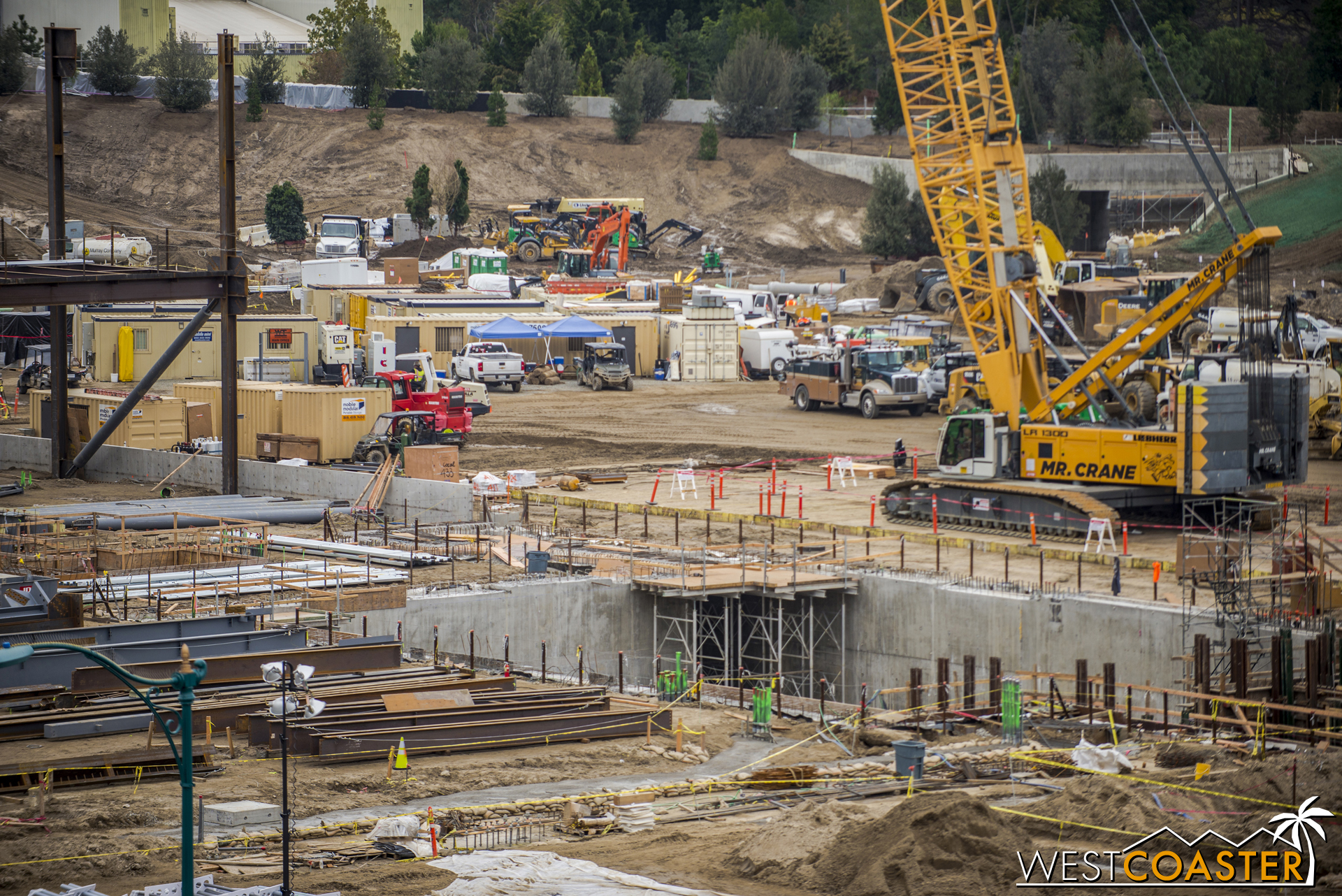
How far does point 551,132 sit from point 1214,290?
3168 inches

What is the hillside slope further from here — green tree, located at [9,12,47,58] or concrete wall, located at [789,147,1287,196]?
concrete wall, located at [789,147,1287,196]

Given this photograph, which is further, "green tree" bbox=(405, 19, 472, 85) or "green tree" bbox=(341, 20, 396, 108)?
"green tree" bbox=(405, 19, 472, 85)

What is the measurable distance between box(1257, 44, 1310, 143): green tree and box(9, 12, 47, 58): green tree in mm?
73363

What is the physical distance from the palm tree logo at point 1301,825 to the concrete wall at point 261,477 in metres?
21.6

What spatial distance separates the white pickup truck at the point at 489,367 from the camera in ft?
188

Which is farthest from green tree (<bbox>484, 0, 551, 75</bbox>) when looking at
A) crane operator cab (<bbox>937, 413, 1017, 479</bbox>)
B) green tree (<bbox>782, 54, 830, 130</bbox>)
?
crane operator cab (<bbox>937, 413, 1017, 479</bbox>)

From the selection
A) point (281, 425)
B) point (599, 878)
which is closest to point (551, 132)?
point (281, 425)

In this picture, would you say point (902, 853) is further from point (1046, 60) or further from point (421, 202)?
point (1046, 60)

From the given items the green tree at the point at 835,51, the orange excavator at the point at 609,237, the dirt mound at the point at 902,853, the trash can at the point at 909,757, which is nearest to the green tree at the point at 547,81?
the green tree at the point at 835,51

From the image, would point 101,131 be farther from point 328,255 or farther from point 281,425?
point 281,425

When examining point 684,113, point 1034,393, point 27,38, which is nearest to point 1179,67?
point 684,113

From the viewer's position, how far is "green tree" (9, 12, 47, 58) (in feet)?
336

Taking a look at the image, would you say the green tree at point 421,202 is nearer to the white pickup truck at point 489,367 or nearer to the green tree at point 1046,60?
the white pickup truck at point 489,367

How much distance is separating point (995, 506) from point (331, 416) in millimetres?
16271
